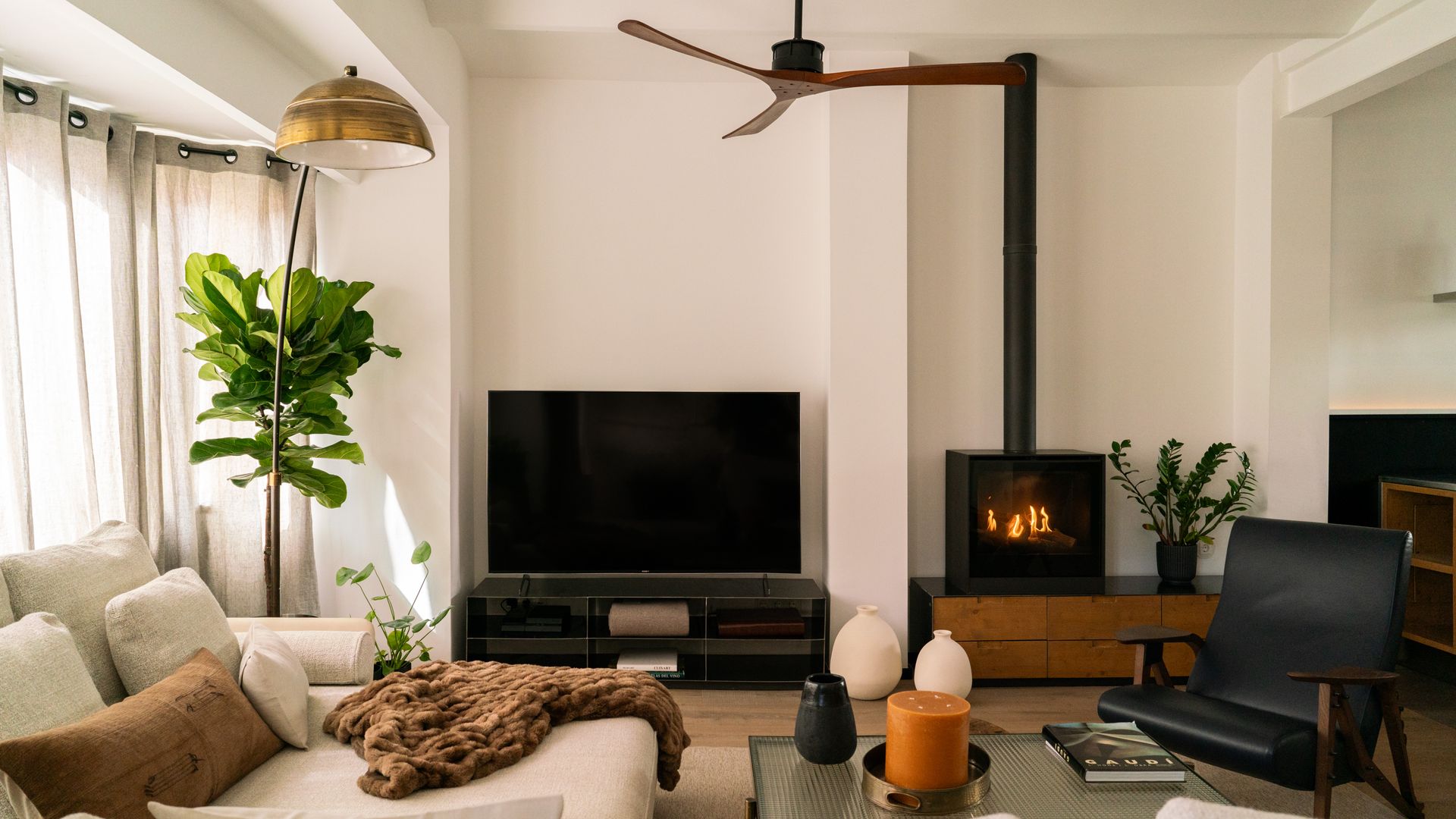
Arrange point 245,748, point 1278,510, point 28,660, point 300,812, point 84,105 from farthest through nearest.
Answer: point 1278,510, point 84,105, point 245,748, point 28,660, point 300,812

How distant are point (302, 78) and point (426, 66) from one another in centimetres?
47

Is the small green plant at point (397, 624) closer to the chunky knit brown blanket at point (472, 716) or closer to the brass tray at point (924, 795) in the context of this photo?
the chunky knit brown blanket at point (472, 716)

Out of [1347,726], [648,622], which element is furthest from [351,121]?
[1347,726]

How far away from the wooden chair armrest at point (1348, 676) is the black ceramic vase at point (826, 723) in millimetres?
1249

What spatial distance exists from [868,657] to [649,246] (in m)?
2.20

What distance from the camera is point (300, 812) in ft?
4.13

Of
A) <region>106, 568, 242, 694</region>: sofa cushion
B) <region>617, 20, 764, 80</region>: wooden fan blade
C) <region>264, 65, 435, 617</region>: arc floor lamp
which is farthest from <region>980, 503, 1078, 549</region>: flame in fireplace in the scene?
<region>106, 568, 242, 694</region>: sofa cushion

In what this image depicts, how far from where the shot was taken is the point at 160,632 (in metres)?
2.10

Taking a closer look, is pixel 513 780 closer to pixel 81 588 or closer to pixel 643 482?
pixel 81 588

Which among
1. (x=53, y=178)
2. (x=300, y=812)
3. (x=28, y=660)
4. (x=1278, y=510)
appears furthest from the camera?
(x=1278, y=510)

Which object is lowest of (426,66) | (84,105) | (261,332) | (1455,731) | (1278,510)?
(1455,731)

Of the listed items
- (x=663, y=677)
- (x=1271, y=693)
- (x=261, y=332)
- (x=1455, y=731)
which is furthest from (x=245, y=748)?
(x=1455, y=731)

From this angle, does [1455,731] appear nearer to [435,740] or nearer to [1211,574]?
[1211,574]

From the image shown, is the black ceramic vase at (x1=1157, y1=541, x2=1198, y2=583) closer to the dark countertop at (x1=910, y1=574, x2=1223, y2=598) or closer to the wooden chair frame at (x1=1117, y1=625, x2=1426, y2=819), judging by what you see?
the dark countertop at (x1=910, y1=574, x2=1223, y2=598)
